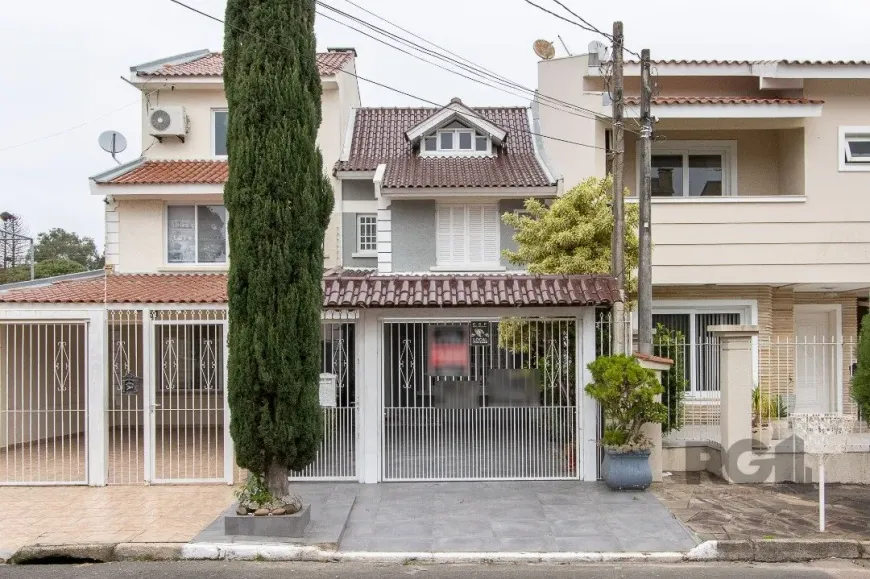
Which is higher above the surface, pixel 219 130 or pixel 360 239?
pixel 219 130

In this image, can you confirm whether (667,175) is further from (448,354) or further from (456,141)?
(448,354)

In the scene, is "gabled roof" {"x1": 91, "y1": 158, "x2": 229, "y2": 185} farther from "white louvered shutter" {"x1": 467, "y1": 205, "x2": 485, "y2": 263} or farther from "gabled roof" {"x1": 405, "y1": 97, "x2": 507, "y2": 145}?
"white louvered shutter" {"x1": 467, "y1": 205, "x2": 485, "y2": 263}

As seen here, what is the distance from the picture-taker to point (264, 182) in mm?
7898

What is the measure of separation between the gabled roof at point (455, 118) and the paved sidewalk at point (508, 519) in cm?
957

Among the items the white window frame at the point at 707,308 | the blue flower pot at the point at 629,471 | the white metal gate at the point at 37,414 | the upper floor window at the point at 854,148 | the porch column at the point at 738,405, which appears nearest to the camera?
the blue flower pot at the point at 629,471

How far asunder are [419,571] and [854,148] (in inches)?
485

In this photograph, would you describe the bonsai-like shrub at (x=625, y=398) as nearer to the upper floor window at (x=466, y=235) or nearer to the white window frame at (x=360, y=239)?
the upper floor window at (x=466, y=235)

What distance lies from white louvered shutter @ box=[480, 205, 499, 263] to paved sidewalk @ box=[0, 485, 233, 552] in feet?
26.8

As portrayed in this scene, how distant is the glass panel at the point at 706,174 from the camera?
15.6 metres

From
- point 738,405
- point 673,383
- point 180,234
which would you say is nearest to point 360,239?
point 180,234

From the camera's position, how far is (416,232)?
16.3 m

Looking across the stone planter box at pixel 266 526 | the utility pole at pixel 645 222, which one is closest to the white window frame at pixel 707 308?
the utility pole at pixel 645 222

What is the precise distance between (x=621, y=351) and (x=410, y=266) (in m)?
7.08

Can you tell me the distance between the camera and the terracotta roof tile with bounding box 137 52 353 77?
17.2 meters
